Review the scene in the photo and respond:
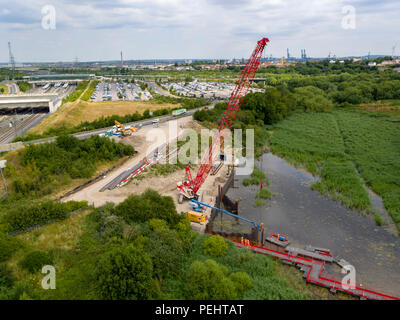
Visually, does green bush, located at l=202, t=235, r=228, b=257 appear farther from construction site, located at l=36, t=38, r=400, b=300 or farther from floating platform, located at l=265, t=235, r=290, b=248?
floating platform, located at l=265, t=235, r=290, b=248

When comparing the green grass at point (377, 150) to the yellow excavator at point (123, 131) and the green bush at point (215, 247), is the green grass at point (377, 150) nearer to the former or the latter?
the green bush at point (215, 247)

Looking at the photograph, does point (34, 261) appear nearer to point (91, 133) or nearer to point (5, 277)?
point (5, 277)

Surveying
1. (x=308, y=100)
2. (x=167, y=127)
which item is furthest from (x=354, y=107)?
(x=167, y=127)

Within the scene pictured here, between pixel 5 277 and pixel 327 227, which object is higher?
pixel 5 277

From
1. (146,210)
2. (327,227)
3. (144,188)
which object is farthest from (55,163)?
(327,227)
